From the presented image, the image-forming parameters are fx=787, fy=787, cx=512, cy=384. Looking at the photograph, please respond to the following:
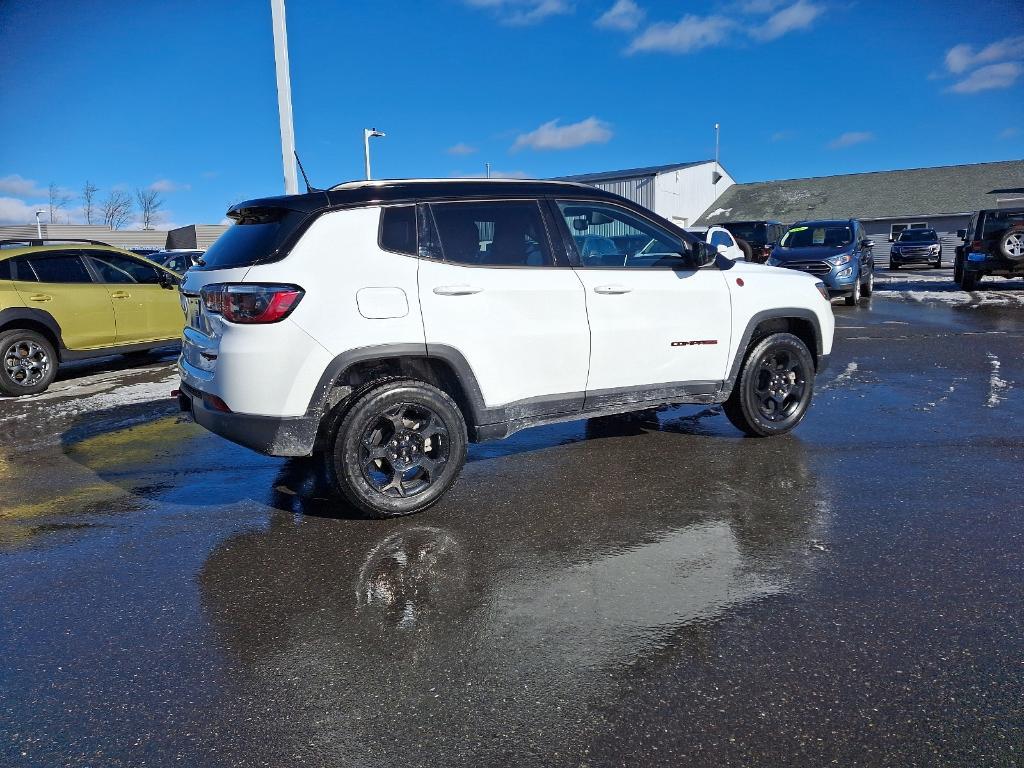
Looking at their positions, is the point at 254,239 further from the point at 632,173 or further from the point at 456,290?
the point at 632,173

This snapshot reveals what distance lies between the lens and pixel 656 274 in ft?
17.2

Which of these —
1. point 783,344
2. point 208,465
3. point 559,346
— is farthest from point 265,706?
point 783,344

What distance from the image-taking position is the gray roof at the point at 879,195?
42562 mm

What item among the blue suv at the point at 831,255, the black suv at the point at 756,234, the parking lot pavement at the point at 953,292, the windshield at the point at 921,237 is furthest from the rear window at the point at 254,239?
the windshield at the point at 921,237

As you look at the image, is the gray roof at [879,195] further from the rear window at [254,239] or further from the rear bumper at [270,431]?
the rear bumper at [270,431]

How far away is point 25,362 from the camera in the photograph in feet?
29.4

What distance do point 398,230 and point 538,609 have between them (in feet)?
7.38

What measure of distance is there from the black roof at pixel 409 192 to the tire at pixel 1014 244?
624 inches

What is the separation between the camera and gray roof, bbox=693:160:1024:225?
42.6 meters

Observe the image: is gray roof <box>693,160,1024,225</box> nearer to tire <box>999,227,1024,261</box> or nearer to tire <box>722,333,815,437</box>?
tire <box>999,227,1024,261</box>

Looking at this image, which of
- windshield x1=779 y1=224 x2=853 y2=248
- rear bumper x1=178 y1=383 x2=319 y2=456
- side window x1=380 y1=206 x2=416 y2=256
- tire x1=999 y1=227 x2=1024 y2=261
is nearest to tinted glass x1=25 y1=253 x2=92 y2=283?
rear bumper x1=178 y1=383 x2=319 y2=456

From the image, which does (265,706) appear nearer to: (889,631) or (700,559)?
(700,559)

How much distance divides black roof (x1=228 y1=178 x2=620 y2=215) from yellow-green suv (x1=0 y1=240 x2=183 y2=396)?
225 inches

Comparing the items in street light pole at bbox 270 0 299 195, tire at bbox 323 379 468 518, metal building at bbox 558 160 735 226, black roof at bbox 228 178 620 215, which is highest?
metal building at bbox 558 160 735 226
